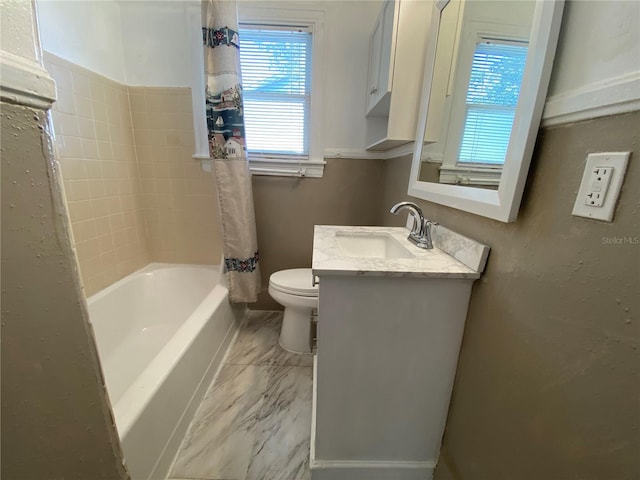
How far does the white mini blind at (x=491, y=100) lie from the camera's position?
0.70 meters

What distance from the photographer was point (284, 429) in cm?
118

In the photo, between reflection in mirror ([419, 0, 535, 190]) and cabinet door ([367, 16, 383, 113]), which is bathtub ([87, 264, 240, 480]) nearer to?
reflection in mirror ([419, 0, 535, 190])

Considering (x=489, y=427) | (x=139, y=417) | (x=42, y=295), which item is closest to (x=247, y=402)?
(x=139, y=417)

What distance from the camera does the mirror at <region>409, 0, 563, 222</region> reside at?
1.99 feet

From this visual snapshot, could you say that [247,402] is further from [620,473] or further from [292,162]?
[292,162]

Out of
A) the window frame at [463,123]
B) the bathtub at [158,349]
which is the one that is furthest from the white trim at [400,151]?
the bathtub at [158,349]

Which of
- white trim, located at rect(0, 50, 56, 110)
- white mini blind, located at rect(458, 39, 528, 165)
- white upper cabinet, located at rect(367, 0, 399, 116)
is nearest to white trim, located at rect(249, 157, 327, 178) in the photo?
white upper cabinet, located at rect(367, 0, 399, 116)

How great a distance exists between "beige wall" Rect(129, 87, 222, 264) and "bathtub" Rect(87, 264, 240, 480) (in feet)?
0.50

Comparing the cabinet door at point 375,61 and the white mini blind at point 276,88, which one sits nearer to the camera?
the cabinet door at point 375,61

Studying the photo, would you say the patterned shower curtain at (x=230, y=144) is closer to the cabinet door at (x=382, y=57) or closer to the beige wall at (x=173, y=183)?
the beige wall at (x=173, y=183)

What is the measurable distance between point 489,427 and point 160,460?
3.73 ft

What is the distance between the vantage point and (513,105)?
0.69m

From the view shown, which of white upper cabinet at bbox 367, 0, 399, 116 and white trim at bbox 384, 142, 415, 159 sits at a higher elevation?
white upper cabinet at bbox 367, 0, 399, 116

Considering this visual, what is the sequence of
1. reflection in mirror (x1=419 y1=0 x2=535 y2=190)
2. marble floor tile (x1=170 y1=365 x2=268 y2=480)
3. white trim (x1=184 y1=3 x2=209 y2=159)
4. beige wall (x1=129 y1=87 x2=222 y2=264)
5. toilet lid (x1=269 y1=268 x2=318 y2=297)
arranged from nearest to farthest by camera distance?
reflection in mirror (x1=419 y1=0 x2=535 y2=190) < marble floor tile (x1=170 y1=365 x2=268 y2=480) < toilet lid (x1=269 y1=268 x2=318 y2=297) < white trim (x1=184 y1=3 x2=209 y2=159) < beige wall (x1=129 y1=87 x2=222 y2=264)
